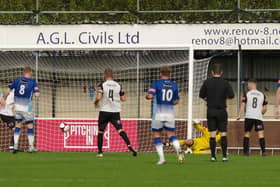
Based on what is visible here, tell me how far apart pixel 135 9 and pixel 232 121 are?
20.6 feet

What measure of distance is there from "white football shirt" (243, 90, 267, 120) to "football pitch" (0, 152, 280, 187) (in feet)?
8.18

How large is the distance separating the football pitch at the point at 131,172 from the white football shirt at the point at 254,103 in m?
2.49

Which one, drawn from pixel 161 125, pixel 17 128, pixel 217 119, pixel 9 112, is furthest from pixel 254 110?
pixel 9 112

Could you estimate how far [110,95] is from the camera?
59.1 ft

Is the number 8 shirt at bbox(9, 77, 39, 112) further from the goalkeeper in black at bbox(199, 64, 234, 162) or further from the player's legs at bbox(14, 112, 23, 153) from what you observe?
the goalkeeper in black at bbox(199, 64, 234, 162)

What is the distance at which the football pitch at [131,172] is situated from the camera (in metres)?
11.7

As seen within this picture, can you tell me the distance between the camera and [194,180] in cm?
1211

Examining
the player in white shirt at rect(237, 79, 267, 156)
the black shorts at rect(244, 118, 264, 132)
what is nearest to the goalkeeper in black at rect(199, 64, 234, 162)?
the player in white shirt at rect(237, 79, 267, 156)

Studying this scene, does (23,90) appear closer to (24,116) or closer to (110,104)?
(24,116)

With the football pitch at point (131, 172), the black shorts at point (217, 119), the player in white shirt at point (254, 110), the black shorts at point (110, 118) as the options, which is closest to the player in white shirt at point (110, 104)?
the black shorts at point (110, 118)

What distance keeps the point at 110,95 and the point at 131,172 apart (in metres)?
4.73

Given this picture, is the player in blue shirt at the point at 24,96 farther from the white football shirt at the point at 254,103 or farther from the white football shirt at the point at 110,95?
the white football shirt at the point at 254,103

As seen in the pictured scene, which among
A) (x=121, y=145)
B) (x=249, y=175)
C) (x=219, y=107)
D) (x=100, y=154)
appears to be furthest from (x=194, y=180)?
(x=121, y=145)

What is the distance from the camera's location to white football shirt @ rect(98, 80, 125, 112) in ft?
59.1
